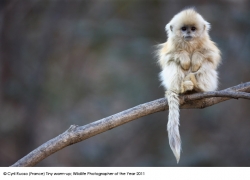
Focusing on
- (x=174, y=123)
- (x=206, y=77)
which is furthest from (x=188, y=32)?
(x=174, y=123)

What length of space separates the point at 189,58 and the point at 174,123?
0.63 m

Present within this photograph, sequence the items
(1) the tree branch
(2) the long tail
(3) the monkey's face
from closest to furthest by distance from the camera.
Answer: (1) the tree branch
(2) the long tail
(3) the monkey's face

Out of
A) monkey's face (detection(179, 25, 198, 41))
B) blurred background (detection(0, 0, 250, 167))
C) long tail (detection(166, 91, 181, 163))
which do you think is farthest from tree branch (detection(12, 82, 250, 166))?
blurred background (detection(0, 0, 250, 167))

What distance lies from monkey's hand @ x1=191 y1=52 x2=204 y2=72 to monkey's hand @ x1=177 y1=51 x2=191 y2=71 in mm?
35

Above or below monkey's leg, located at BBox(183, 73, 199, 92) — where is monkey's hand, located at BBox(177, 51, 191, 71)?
above

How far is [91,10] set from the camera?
9.72m

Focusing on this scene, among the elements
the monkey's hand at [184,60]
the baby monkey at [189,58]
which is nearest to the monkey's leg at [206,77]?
the baby monkey at [189,58]

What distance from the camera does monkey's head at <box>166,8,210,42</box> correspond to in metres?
3.79

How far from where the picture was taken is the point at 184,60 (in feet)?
12.3

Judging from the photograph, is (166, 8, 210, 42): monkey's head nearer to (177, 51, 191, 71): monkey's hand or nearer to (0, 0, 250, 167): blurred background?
(177, 51, 191, 71): monkey's hand

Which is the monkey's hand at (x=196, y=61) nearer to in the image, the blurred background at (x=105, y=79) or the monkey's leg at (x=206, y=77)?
the monkey's leg at (x=206, y=77)

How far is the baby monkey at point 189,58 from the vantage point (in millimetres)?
3715

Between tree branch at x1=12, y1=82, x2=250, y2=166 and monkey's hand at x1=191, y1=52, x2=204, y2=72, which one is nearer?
tree branch at x1=12, y1=82, x2=250, y2=166

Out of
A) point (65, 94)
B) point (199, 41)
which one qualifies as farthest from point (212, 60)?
point (65, 94)
